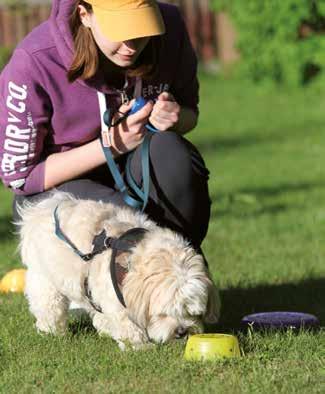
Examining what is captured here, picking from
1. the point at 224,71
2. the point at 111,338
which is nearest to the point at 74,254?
the point at 111,338

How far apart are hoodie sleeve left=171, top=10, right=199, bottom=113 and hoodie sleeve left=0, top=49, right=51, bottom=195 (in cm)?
76

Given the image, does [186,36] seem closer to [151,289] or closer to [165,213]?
[165,213]

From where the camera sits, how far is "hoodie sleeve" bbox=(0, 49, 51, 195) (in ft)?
16.7

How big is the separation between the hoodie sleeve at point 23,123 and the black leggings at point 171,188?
0.13m

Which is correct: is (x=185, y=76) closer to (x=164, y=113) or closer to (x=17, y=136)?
(x=164, y=113)

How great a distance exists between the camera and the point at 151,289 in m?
4.27

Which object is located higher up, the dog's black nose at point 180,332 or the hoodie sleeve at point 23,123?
the hoodie sleeve at point 23,123

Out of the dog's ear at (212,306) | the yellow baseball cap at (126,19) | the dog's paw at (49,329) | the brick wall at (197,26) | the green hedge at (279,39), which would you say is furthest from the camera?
the brick wall at (197,26)

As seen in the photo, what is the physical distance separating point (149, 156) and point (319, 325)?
117 cm

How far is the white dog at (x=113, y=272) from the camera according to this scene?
169 inches

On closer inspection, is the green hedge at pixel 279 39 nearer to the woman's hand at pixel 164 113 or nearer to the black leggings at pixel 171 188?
the black leggings at pixel 171 188

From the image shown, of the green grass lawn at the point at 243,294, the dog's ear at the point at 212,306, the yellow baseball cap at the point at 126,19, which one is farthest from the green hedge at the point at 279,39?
the dog's ear at the point at 212,306

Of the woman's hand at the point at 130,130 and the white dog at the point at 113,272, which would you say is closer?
the white dog at the point at 113,272

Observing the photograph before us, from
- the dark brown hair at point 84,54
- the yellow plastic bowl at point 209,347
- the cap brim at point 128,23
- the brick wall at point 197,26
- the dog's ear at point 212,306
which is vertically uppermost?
the cap brim at point 128,23
